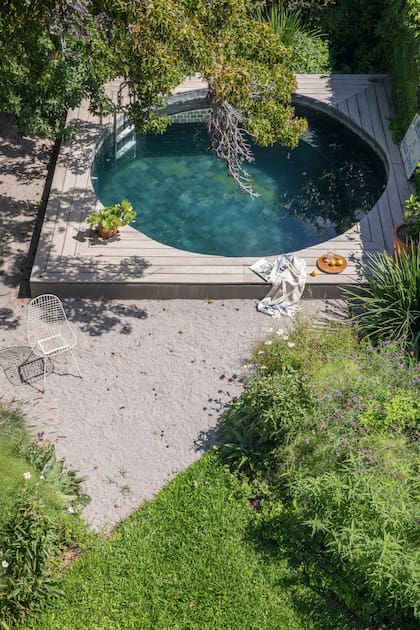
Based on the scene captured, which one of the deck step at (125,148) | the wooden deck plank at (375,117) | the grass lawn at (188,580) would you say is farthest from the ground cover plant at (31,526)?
the wooden deck plank at (375,117)

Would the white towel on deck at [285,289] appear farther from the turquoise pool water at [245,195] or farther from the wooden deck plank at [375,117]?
the wooden deck plank at [375,117]

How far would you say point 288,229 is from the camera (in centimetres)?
1103

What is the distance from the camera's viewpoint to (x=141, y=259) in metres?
9.78

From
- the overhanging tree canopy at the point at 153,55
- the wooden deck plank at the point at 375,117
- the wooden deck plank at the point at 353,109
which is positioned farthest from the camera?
the wooden deck plank at the point at 353,109

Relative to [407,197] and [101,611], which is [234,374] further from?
[407,197]

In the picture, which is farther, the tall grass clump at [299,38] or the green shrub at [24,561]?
the tall grass clump at [299,38]

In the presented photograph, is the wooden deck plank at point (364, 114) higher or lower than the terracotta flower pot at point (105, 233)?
higher

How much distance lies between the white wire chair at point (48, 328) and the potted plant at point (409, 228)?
4358 mm

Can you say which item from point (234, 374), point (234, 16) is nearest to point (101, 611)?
point (234, 374)

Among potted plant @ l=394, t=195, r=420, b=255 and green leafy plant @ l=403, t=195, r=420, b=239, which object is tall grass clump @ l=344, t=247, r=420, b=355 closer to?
potted plant @ l=394, t=195, r=420, b=255

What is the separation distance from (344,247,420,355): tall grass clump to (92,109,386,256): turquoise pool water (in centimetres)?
200

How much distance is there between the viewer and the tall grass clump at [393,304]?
8609 millimetres

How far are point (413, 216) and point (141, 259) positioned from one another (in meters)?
3.73

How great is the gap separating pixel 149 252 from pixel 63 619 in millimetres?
4932
